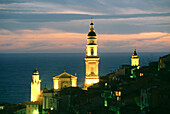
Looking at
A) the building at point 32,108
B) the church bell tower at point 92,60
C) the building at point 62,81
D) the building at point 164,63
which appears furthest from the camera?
the church bell tower at point 92,60

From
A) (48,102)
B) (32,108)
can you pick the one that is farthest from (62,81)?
(48,102)

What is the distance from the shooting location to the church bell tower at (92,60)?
6631 centimetres

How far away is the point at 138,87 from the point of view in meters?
46.8

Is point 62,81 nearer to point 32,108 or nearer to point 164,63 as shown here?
point 32,108

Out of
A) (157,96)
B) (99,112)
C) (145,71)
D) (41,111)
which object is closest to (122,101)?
(99,112)

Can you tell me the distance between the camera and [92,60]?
66.8 meters

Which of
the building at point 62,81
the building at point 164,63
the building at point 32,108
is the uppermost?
the building at point 164,63

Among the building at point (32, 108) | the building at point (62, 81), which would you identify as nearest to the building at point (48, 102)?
the building at point (32, 108)

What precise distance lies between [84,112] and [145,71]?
1216 cm

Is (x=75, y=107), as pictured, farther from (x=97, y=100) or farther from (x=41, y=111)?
(x=41, y=111)

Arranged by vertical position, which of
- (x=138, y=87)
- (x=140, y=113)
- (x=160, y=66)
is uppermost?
(x=160, y=66)

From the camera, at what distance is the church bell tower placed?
2611 inches

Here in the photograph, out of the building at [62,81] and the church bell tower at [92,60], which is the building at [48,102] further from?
the church bell tower at [92,60]

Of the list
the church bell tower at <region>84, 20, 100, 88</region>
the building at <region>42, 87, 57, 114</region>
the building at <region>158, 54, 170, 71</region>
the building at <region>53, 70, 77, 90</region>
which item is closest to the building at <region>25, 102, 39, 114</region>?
the building at <region>42, 87, 57, 114</region>
